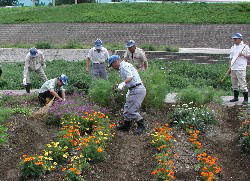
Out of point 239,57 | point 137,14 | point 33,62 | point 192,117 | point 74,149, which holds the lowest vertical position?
point 74,149

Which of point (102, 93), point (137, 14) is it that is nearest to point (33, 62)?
point (102, 93)

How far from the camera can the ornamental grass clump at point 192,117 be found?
9648 mm

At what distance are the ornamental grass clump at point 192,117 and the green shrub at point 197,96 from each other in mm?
378

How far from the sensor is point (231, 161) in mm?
8406

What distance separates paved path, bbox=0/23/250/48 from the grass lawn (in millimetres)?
→ 646

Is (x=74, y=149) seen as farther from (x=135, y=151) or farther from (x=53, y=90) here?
(x=53, y=90)

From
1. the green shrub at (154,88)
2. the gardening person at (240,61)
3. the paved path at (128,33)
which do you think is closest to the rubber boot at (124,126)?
the green shrub at (154,88)

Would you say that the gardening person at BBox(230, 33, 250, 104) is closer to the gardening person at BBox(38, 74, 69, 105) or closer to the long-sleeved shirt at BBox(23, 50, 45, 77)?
the gardening person at BBox(38, 74, 69, 105)

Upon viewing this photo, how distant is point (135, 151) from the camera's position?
339 inches

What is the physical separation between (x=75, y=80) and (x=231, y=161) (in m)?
6.53

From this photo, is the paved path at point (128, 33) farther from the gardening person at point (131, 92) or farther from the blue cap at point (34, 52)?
the gardening person at point (131, 92)

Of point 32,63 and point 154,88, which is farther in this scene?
point 32,63

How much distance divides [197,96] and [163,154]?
3128 mm

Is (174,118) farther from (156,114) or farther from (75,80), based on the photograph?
(75,80)
